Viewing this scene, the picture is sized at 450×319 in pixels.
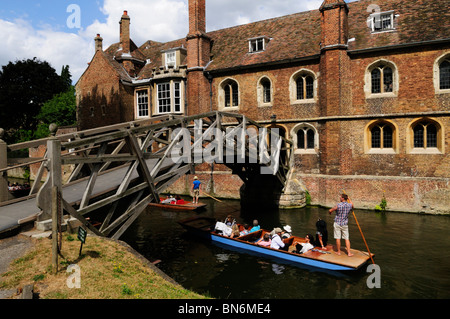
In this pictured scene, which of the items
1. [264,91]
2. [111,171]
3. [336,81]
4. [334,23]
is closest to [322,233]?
[111,171]

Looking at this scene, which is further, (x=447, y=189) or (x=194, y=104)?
(x=194, y=104)

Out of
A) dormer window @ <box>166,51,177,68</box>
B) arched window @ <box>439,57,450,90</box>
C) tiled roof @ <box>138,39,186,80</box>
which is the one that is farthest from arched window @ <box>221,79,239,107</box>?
arched window @ <box>439,57,450,90</box>

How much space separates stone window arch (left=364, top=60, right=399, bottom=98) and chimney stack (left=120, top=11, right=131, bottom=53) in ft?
59.7

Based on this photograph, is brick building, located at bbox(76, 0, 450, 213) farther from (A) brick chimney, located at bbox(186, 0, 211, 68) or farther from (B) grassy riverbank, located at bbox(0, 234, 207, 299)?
(B) grassy riverbank, located at bbox(0, 234, 207, 299)

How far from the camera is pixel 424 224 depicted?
47.8 feet

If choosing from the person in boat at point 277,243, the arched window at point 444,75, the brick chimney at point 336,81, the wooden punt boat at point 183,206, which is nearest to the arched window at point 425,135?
the arched window at point 444,75

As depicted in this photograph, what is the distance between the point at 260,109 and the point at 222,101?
118 inches

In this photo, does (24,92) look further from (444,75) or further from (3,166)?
(444,75)

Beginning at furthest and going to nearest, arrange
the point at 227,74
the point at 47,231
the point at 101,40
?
the point at 101,40 < the point at 227,74 < the point at 47,231

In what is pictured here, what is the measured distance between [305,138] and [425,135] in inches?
246

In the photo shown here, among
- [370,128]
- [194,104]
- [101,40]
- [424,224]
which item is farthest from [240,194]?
[101,40]

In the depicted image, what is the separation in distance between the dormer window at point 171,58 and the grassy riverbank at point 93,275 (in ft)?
63.4

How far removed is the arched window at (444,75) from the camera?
1623 cm

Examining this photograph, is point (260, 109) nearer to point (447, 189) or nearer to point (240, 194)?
point (240, 194)
